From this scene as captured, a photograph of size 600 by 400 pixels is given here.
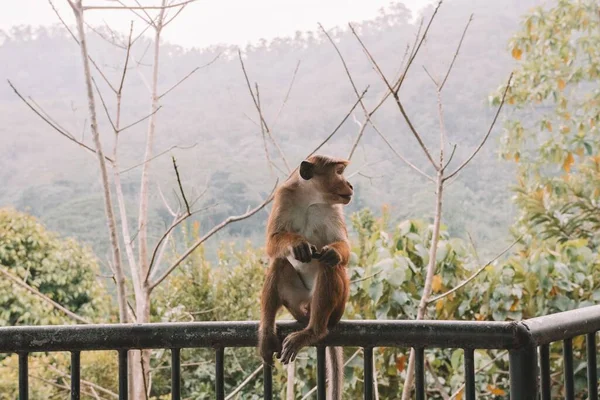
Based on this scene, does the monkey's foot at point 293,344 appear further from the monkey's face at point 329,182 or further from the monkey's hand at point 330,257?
the monkey's face at point 329,182

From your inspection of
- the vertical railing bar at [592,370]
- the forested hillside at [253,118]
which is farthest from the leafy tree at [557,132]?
the vertical railing bar at [592,370]

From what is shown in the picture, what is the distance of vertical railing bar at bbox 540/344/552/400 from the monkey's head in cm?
99

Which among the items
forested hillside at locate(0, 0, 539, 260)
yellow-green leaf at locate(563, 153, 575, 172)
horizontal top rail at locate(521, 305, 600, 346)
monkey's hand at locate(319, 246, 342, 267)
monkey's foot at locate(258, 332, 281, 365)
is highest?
forested hillside at locate(0, 0, 539, 260)

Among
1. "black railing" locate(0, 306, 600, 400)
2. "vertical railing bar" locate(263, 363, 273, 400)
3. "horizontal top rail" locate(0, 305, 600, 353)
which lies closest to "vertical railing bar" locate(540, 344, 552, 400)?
"black railing" locate(0, 306, 600, 400)

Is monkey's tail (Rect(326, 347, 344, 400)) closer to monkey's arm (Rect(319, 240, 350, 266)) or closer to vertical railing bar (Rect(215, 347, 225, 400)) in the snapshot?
monkey's arm (Rect(319, 240, 350, 266))

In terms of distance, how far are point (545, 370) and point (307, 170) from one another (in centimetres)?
107

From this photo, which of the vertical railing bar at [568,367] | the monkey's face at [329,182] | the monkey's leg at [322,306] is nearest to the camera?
the vertical railing bar at [568,367]

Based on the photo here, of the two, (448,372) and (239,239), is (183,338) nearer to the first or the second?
(448,372)

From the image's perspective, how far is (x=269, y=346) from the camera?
62.1 inches

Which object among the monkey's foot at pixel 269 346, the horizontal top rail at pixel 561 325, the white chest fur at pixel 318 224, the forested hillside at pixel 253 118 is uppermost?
the forested hillside at pixel 253 118

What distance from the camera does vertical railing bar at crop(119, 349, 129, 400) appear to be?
4.22 feet

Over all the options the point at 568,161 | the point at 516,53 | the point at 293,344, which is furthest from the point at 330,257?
the point at 516,53

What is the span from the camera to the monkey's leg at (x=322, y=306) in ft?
5.38

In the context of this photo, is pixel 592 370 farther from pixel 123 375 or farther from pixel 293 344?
pixel 123 375
